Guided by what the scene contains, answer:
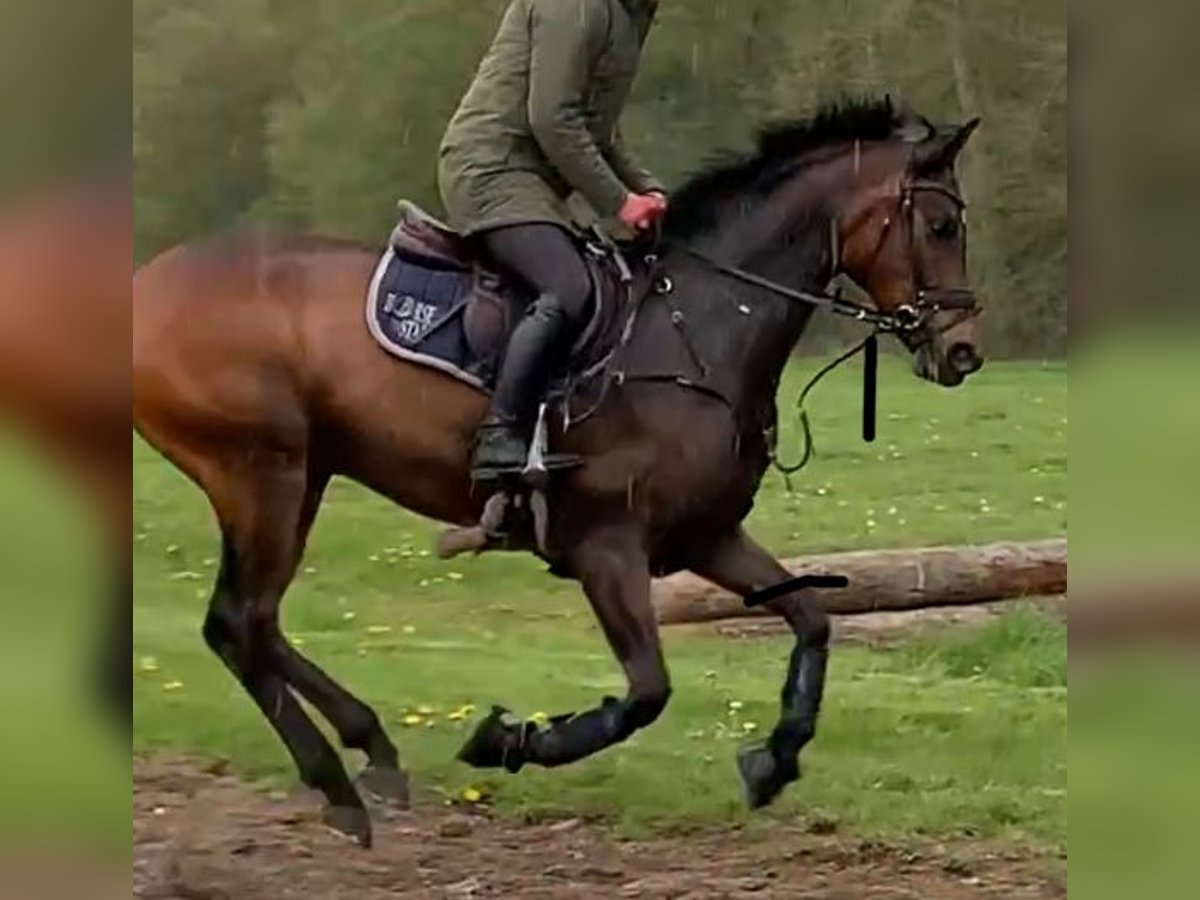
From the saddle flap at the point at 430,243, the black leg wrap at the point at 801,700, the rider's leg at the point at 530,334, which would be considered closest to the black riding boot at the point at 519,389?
the rider's leg at the point at 530,334

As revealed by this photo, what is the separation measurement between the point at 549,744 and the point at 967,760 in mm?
1206

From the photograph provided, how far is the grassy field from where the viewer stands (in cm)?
448

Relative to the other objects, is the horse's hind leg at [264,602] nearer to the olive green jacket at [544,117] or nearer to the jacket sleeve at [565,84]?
the olive green jacket at [544,117]

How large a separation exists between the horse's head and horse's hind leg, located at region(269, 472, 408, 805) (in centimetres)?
122

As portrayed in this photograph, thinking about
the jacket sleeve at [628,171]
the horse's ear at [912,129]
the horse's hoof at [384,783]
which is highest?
the horse's ear at [912,129]

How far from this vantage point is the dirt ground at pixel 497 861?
4.00 m

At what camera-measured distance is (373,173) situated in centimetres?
497

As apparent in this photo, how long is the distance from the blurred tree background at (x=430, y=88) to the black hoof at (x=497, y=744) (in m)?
1.40

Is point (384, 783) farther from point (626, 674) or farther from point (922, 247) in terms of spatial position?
point (922, 247)

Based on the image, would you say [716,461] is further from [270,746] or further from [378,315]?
[270,746]

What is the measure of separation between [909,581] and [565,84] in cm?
225
